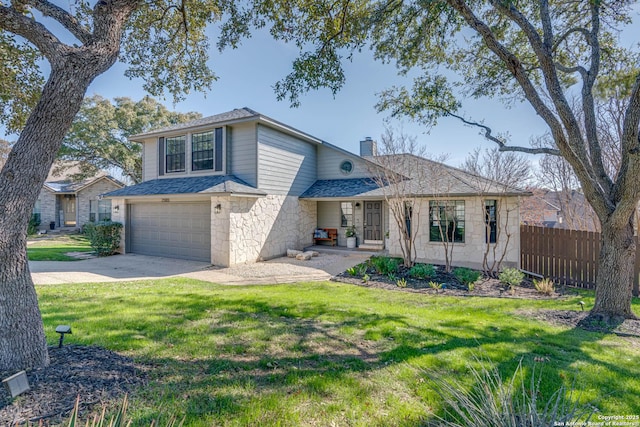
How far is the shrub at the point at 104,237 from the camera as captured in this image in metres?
12.8

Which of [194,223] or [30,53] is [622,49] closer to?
[30,53]

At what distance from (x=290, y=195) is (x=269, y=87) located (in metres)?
6.84

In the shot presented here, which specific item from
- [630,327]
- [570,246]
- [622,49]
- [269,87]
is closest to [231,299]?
[269,87]

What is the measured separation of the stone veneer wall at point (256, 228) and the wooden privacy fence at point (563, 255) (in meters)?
9.14

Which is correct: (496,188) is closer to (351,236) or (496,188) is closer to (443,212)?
(443,212)

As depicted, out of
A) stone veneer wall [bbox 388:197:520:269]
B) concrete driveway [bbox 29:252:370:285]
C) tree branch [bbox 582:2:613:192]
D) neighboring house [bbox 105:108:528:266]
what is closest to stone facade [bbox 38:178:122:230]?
neighboring house [bbox 105:108:528:266]

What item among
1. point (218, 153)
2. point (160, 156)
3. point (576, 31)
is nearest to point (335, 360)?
point (576, 31)

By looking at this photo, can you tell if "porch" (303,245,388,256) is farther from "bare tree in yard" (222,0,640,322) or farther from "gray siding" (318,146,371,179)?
"bare tree in yard" (222,0,640,322)

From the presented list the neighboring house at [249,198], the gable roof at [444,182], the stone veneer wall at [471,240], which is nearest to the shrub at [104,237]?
the neighboring house at [249,198]

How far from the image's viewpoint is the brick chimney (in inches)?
668

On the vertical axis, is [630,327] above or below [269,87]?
below

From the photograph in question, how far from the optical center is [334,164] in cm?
1591

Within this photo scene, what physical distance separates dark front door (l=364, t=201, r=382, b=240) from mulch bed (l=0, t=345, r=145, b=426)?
12268mm

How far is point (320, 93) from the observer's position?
8102 millimetres
